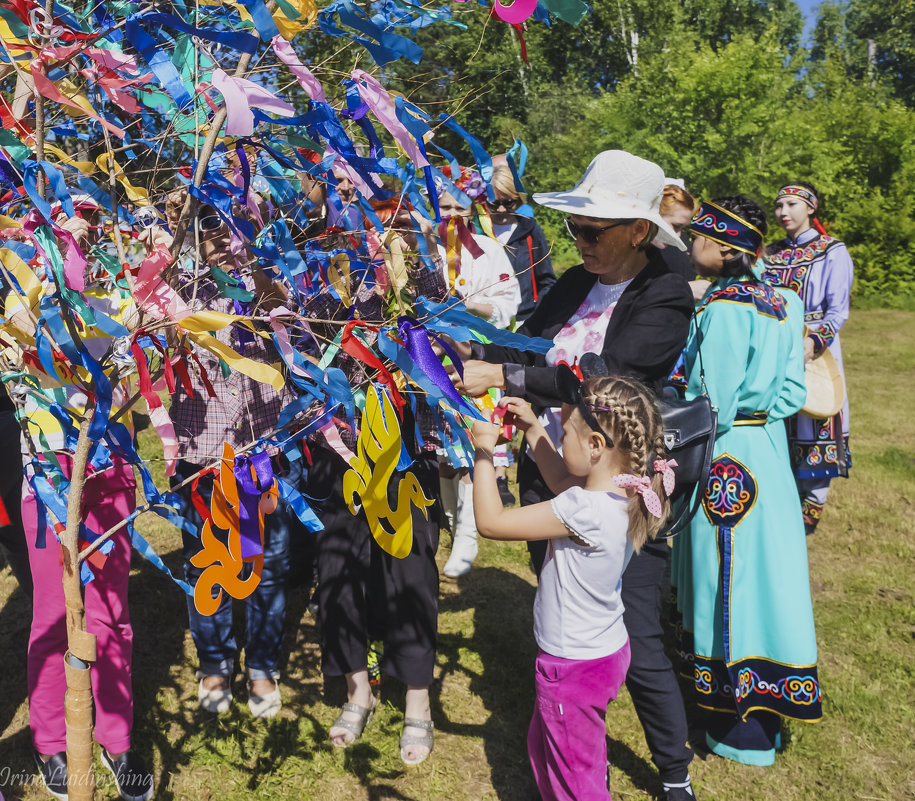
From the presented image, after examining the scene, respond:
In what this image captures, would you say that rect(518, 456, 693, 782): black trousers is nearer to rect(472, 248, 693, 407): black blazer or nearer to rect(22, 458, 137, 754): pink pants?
rect(472, 248, 693, 407): black blazer

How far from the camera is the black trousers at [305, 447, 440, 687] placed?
2994 millimetres

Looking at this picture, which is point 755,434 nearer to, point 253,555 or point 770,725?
point 770,725

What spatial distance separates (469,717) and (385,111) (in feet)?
8.04

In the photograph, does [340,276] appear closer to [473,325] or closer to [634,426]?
→ [473,325]

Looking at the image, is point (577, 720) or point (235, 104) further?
point (577, 720)

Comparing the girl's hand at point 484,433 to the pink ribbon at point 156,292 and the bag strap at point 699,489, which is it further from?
the pink ribbon at point 156,292

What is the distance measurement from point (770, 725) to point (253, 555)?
2.11 metres

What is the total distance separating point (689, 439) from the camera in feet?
7.58

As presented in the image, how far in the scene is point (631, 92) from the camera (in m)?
20.3

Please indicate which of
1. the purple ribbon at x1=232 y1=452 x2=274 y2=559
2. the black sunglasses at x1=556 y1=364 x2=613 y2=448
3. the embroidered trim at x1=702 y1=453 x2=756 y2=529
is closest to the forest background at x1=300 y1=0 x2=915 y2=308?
the embroidered trim at x1=702 y1=453 x2=756 y2=529

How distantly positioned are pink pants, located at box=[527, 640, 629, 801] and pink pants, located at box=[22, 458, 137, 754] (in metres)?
1.38

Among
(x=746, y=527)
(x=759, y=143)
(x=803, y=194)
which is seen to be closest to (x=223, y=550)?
(x=746, y=527)

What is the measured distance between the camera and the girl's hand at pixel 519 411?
2.28 meters

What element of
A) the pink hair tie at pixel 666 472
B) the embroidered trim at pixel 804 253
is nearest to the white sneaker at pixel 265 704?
the pink hair tie at pixel 666 472
